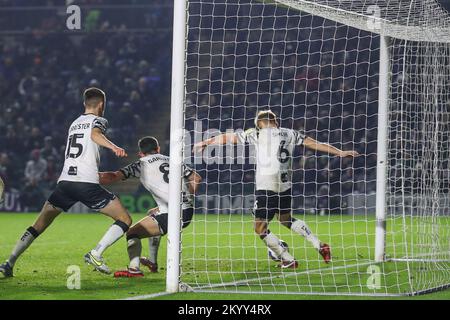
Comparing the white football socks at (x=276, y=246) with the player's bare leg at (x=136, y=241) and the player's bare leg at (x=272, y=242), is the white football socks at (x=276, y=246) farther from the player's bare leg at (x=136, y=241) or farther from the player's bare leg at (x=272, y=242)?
the player's bare leg at (x=136, y=241)

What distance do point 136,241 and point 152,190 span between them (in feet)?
2.44

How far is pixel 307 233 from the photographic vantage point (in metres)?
11.1

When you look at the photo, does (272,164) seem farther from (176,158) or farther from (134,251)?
(176,158)

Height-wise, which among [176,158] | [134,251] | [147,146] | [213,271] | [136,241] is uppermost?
[147,146]

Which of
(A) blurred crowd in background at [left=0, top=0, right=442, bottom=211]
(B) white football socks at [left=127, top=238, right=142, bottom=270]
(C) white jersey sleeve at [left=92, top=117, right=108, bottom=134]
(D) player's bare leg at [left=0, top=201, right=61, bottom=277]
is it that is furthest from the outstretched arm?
(A) blurred crowd in background at [left=0, top=0, right=442, bottom=211]

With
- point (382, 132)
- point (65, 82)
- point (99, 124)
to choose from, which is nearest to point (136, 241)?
point (99, 124)

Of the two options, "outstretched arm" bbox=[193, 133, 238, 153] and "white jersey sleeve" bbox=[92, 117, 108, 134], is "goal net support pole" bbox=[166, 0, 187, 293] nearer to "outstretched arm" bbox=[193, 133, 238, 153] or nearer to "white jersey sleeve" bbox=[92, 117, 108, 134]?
"outstretched arm" bbox=[193, 133, 238, 153]

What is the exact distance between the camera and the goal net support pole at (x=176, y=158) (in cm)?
841

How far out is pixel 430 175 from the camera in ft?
33.8

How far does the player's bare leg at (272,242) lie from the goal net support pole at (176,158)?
2.12 m

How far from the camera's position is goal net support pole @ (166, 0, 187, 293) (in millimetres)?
8414

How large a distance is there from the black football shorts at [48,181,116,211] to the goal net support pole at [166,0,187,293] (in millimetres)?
1445

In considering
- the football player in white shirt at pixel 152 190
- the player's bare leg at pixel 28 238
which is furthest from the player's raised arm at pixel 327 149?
the player's bare leg at pixel 28 238

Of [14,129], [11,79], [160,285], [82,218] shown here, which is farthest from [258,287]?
[11,79]
